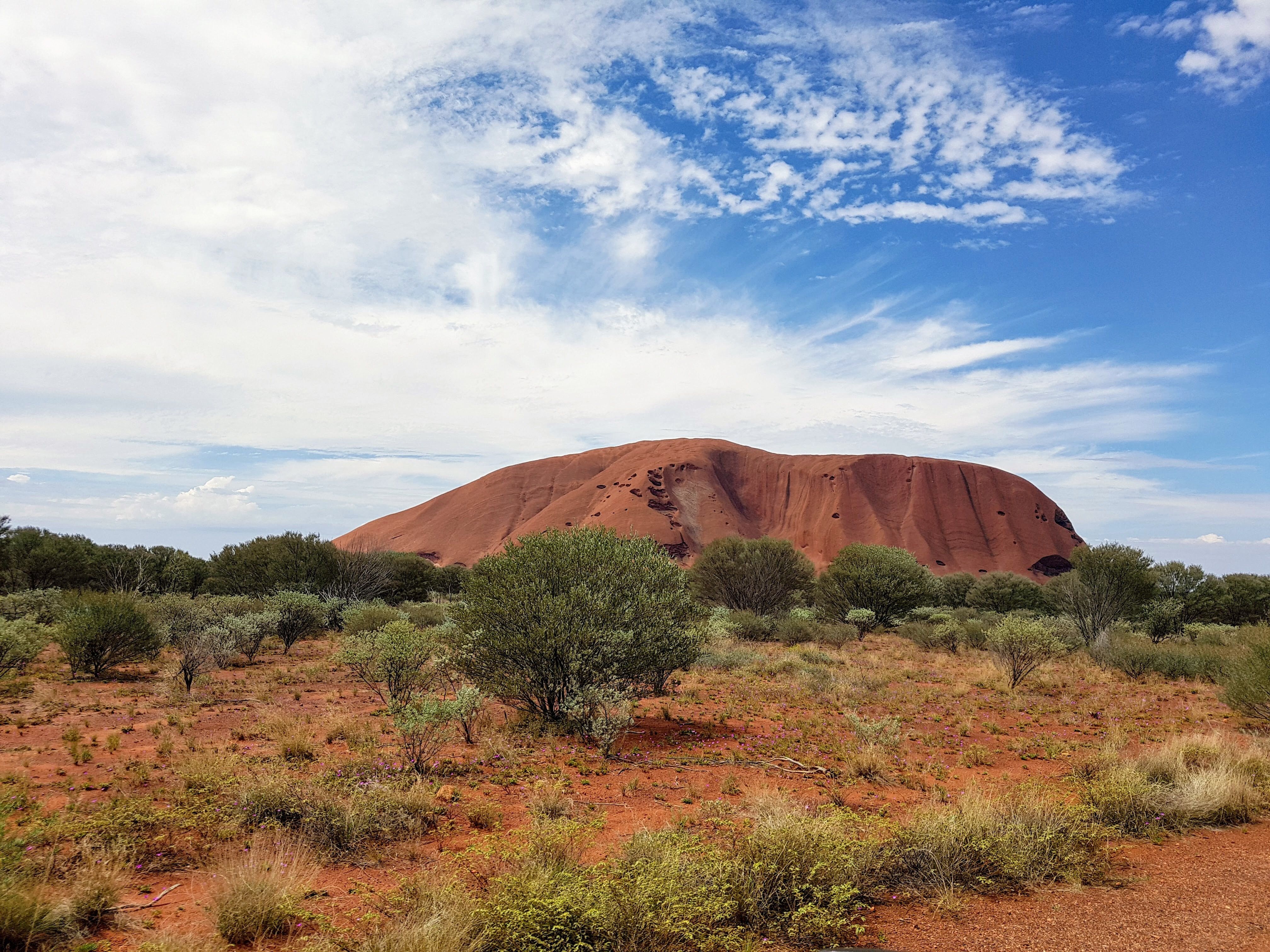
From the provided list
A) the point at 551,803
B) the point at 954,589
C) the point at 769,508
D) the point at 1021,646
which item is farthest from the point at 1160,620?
the point at 769,508

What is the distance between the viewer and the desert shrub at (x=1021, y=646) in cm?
1736

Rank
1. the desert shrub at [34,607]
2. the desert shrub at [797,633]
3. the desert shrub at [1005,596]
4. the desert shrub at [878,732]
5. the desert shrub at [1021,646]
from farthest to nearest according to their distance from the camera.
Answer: the desert shrub at [1005,596], the desert shrub at [797,633], the desert shrub at [34,607], the desert shrub at [1021,646], the desert shrub at [878,732]

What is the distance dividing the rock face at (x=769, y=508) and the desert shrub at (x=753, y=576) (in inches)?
1251

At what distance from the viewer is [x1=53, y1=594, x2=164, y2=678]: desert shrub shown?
17125mm

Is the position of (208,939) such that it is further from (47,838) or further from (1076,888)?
(1076,888)

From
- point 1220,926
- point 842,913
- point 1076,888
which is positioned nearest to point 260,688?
point 842,913

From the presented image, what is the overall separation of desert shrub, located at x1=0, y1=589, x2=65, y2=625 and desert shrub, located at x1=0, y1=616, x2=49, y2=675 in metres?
4.30

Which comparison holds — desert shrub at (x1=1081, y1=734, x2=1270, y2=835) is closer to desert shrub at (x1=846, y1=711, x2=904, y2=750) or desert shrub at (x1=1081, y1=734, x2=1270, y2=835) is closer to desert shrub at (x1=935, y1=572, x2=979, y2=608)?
desert shrub at (x1=846, y1=711, x2=904, y2=750)

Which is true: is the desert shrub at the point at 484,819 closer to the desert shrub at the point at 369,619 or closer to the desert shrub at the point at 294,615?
the desert shrub at the point at 369,619

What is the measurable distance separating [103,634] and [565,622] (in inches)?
574

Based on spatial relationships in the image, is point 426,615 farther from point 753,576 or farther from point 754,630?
point 753,576

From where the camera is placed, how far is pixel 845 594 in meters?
33.7

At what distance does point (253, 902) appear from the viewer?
4.88 metres

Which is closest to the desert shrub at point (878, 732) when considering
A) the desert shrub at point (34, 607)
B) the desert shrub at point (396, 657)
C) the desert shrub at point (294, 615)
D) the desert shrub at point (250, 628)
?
the desert shrub at point (396, 657)
